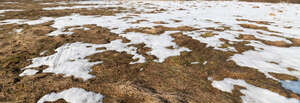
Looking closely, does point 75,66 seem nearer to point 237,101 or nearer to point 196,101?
point 196,101

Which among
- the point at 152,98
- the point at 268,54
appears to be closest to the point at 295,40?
the point at 268,54

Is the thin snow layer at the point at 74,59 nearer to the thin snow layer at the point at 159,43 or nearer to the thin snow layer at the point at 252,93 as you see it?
the thin snow layer at the point at 159,43

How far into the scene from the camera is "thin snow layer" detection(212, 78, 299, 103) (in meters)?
3.00

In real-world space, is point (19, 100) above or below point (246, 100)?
below

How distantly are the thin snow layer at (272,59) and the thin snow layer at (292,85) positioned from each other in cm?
39

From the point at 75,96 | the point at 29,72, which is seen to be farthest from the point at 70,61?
the point at 75,96

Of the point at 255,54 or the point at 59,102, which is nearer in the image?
the point at 59,102

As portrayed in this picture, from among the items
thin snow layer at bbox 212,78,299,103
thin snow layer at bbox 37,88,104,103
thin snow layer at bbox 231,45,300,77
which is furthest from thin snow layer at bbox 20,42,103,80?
thin snow layer at bbox 231,45,300,77

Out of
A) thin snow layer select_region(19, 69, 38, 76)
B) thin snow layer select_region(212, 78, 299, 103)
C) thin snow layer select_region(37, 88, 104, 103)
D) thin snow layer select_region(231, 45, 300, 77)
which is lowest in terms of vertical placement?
thin snow layer select_region(19, 69, 38, 76)

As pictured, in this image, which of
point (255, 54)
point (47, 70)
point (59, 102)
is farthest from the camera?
point (255, 54)

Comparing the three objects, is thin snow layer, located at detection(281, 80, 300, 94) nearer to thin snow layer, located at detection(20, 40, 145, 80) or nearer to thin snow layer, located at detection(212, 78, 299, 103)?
thin snow layer, located at detection(212, 78, 299, 103)

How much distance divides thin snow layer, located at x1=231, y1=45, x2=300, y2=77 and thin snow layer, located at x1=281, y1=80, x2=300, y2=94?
39 cm

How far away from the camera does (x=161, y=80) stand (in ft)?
12.1

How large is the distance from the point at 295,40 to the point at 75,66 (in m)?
8.79
